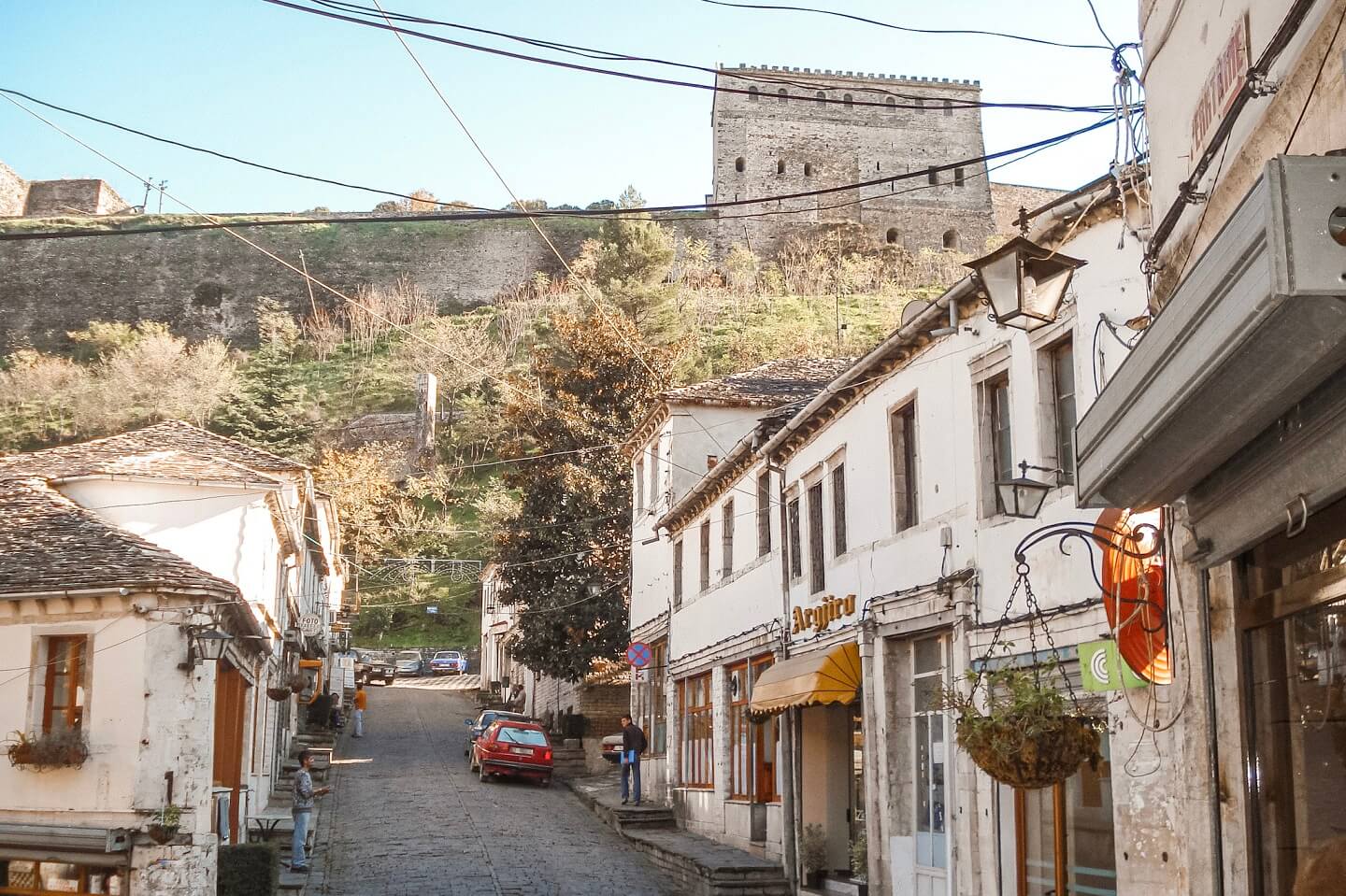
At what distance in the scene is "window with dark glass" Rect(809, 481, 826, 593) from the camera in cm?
1686

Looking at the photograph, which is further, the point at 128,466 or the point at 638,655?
the point at 638,655

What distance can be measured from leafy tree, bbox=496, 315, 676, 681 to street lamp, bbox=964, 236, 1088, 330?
73.6 feet

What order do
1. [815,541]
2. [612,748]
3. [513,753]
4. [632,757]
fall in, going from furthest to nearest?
[612,748], [513,753], [632,757], [815,541]

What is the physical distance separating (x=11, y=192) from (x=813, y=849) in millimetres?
78799

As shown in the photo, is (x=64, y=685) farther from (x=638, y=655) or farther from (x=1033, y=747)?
(x=1033, y=747)

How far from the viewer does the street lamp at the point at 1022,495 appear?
942cm

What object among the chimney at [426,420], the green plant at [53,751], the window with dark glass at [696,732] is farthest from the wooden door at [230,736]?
the chimney at [426,420]

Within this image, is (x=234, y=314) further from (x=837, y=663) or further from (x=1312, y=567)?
(x=1312, y=567)

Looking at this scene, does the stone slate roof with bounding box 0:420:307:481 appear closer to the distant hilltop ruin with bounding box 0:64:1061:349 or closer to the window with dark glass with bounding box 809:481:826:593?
the window with dark glass with bounding box 809:481:826:593

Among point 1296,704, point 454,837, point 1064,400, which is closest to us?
point 1296,704

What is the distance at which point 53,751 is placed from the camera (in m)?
14.2

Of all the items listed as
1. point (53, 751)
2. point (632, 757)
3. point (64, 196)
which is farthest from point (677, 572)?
point (64, 196)

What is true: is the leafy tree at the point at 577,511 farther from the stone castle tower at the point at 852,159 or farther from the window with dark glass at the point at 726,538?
the stone castle tower at the point at 852,159

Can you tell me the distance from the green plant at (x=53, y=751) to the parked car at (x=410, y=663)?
36612 millimetres
